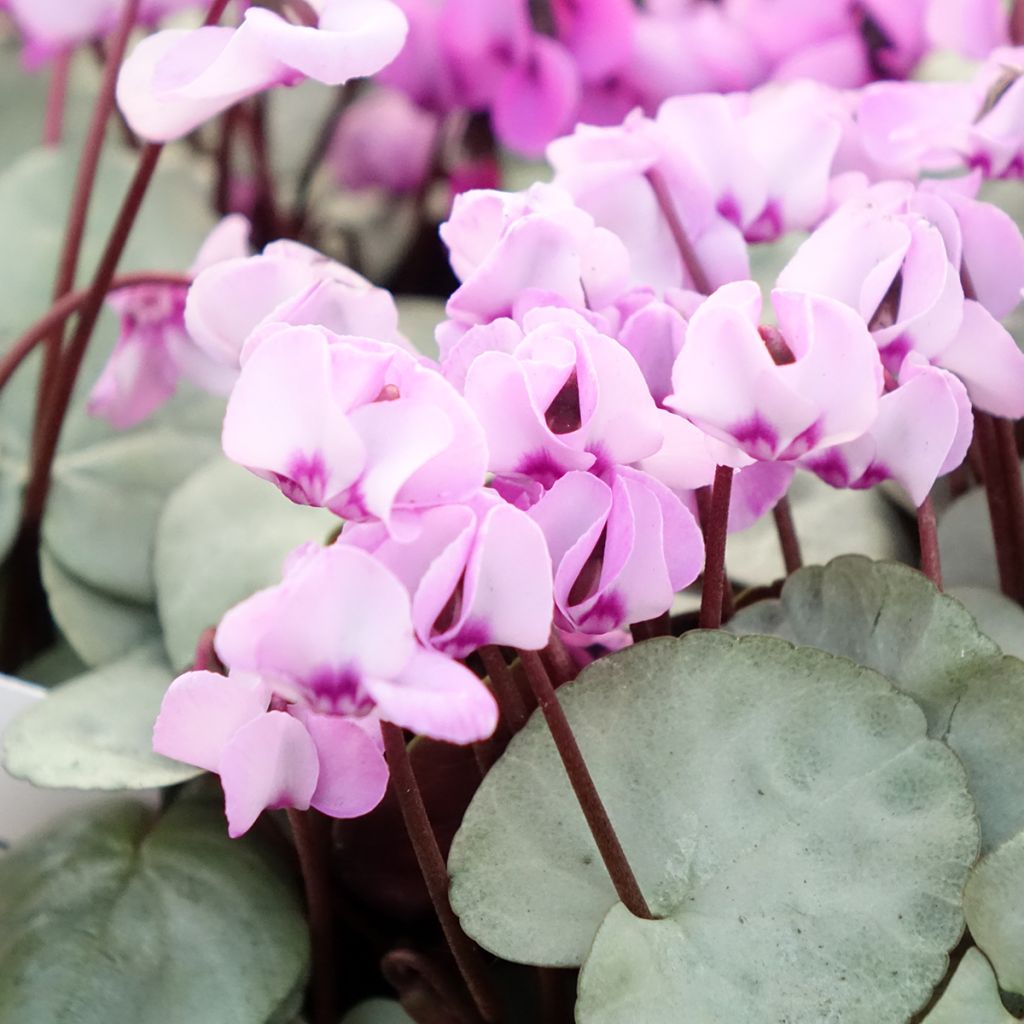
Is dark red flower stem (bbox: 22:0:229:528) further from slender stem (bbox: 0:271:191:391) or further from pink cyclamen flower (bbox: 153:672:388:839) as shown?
pink cyclamen flower (bbox: 153:672:388:839)

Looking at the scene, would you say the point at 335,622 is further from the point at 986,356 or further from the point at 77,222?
the point at 77,222

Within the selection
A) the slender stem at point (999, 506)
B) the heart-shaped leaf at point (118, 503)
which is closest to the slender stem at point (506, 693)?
the slender stem at point (999, 506)

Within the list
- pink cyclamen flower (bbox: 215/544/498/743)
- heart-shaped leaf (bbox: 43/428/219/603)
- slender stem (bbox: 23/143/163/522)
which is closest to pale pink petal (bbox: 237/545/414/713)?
pink cyclamen flower (bbox: 215/544/498/743)

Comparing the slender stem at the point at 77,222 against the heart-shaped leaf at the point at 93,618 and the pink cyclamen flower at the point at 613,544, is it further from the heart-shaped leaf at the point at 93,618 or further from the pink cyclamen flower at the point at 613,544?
the pink cyclamen flower at the point at 613,544

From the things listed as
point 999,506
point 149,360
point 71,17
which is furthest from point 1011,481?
point 71,17

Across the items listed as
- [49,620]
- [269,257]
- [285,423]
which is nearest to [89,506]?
[49,620]

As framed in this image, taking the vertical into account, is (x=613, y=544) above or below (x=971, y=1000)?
above

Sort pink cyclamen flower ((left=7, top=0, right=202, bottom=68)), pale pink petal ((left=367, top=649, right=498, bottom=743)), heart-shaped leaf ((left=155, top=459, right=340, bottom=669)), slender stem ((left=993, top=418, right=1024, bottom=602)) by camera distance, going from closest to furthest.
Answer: pale pink petal ((left=367, top=649, right=498, bottom=743)), slender stem ((left=993, top=418, right=1024, bottom=602)), heart-shaped leaf ((left=155, top=459, right=340, bottom=669)), pink cyclamen flower ((left=7, top=0, right=202, bottom=68))
